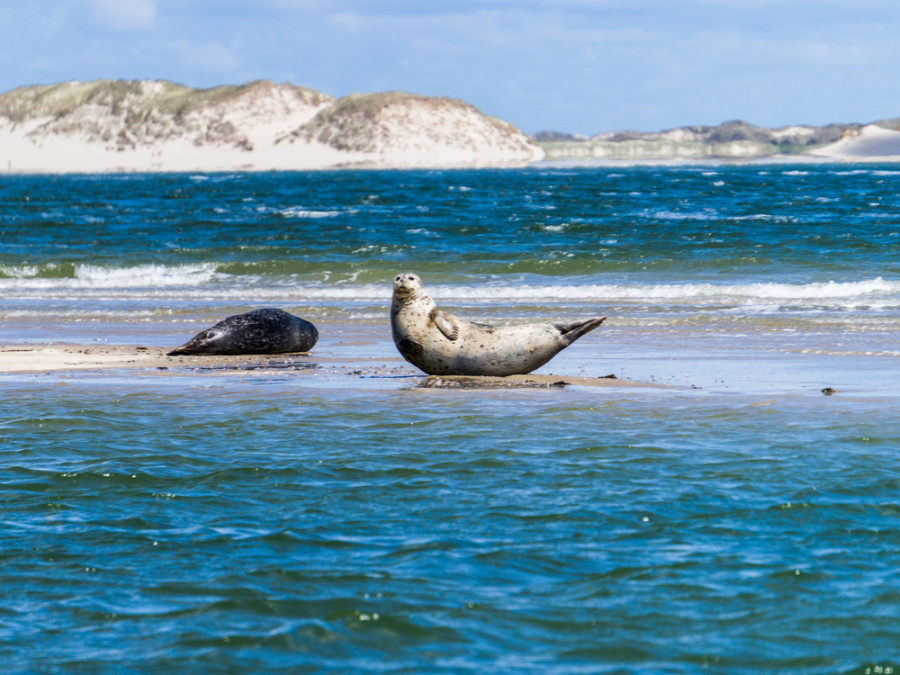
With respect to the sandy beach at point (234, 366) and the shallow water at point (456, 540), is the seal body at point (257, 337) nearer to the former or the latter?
the sandy beach at point (234, 366)

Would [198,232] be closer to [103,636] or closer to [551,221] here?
[551,221]

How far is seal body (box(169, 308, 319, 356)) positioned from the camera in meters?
11.9

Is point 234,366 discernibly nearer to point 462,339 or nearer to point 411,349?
point 411,349

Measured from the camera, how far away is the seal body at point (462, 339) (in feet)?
31.0

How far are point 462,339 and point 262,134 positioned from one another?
581ft

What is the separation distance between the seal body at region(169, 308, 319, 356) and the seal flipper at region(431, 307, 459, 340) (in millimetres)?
2986

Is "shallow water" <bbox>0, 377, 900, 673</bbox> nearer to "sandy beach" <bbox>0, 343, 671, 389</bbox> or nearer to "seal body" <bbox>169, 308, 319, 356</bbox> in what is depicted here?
"sandy beach" <bbox>0, 343, 671, 389</bbox>

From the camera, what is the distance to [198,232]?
32844mm

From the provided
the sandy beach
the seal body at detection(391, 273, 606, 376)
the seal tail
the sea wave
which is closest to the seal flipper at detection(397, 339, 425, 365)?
the seal body at detection(391, 273, 606, 376)

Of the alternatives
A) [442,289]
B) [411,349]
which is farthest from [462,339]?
[442,289]

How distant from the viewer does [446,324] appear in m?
9.39

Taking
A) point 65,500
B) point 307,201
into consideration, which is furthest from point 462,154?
point 65,500

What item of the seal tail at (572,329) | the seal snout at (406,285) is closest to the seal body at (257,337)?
the seal snout at (406,285)

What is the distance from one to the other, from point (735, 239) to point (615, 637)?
22.8 m
